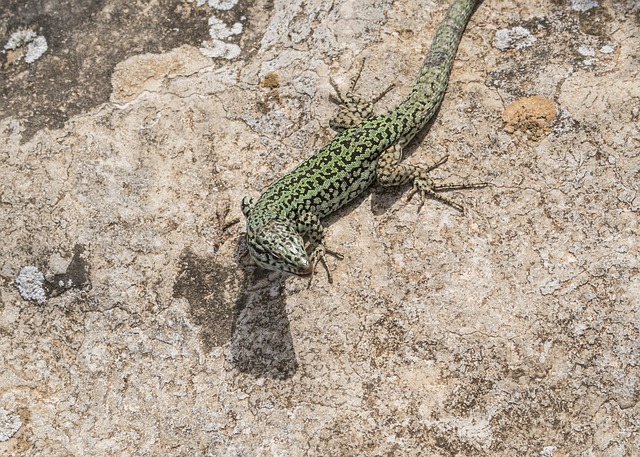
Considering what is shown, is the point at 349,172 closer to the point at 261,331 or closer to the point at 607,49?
the point at 261,331

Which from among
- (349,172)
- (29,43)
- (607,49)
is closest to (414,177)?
(349,172)

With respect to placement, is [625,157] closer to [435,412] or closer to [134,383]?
[435,412]

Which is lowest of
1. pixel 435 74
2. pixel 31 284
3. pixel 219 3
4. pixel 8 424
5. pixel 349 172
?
pixel 8 424

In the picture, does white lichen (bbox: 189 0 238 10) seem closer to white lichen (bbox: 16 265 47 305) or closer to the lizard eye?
the lizard eye

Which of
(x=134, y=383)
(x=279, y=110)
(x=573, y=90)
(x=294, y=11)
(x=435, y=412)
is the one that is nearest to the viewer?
(x=435, y=412)

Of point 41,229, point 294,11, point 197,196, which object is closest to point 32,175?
point 41,229
